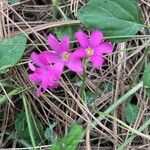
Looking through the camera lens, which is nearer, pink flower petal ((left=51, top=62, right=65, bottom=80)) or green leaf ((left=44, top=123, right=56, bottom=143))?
pink flower petal ((left=51, top=62, right=65, bottom=80))

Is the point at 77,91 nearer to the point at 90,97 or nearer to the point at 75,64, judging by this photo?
the point at 90,97

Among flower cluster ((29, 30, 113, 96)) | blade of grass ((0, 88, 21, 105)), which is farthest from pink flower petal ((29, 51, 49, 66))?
blade of grass ((0, 88, 21, 105))

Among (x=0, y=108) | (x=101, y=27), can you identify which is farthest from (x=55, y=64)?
(x=0, y=108)

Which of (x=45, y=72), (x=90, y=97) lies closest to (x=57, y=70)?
(x=45, y=72)

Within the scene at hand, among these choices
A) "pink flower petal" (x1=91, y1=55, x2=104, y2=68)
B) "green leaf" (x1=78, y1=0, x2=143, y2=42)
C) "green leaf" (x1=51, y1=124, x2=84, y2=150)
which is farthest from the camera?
"green leaf" (x1=78, y1=0, x2=143, y2=42)

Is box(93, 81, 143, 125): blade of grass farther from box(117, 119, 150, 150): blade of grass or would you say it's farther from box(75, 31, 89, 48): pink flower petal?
box(75, 31, 89, 48): pink flower petal

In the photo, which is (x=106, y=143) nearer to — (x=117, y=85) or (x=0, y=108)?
(x=117, y=85)
